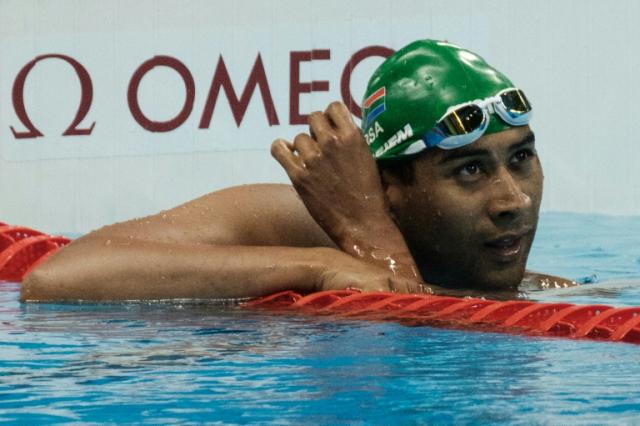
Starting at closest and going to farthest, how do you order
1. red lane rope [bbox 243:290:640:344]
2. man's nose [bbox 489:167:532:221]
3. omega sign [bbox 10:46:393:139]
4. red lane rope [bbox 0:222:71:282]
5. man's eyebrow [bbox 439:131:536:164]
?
1. red lane rope [bbox 243:290:640:344]
2. man's nose [bbox 489:167:532:221]
3. man's eyebrow [bbox 439:131:536:164]
4. red lane rope [bbox 0:222:71:282]
5. omega sign [bbox 10:46:393:139]

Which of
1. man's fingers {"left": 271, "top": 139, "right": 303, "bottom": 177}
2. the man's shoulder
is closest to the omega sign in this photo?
the man's shoulder

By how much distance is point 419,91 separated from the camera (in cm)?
360

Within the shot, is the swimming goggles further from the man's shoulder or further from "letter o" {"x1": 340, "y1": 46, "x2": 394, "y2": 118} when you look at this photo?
"letter o" {"x1": 340, "y1": 46, "x2": 394, "y2": 118}

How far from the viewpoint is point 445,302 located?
3.19 m

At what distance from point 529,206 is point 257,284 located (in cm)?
79

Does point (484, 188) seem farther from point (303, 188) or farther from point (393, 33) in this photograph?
point (393, 33)

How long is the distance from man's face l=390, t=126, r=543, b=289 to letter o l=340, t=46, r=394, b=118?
3511 mm

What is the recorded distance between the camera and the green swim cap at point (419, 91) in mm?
3553

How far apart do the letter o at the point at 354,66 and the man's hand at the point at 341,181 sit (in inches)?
138

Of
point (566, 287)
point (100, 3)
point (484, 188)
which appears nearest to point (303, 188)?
point (484, 188)

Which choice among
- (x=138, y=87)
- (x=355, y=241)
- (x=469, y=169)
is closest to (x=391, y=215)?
(x=355, y=241)

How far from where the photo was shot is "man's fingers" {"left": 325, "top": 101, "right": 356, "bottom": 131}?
141 inches

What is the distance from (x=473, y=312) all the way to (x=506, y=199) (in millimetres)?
396

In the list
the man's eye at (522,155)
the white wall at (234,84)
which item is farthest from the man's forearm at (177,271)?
the white wall at (234,84)
